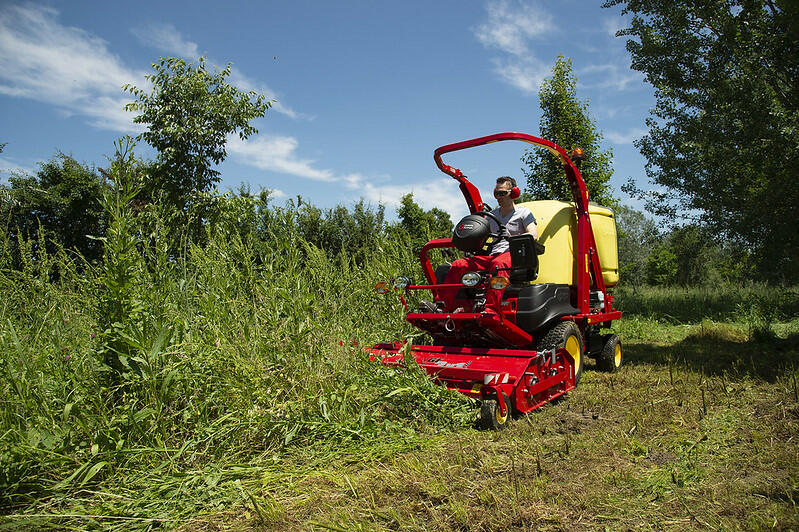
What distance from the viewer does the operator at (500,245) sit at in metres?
4.88

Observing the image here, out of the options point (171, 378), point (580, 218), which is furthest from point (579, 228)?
point (171, 378)

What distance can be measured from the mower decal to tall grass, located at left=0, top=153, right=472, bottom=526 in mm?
335

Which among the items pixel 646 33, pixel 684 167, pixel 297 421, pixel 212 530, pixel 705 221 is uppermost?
pixel 646 33

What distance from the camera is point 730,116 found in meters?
8.89

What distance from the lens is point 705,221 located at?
43.3ft

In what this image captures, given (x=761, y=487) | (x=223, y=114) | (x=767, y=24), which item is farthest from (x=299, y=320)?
(x=767, y=24)

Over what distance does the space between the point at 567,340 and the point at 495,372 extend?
1321 mm

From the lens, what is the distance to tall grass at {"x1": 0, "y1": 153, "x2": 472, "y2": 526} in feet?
9.24

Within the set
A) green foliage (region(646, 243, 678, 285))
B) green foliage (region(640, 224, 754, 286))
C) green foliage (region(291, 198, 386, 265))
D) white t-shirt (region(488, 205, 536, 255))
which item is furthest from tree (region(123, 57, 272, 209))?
green foliage (region(646, 243, 678, 285))

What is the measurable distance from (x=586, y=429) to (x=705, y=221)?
38.4 ft

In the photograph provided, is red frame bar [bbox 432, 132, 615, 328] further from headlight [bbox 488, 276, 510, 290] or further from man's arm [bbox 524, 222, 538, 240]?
headlight [bbox 488, 276, 510, 290]

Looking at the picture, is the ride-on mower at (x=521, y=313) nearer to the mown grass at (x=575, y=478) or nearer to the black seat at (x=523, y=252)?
the black seat at (x=523, y=252)

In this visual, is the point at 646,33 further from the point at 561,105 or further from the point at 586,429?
the point at 586,429

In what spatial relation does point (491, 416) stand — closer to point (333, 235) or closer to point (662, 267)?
point (333, 235)
